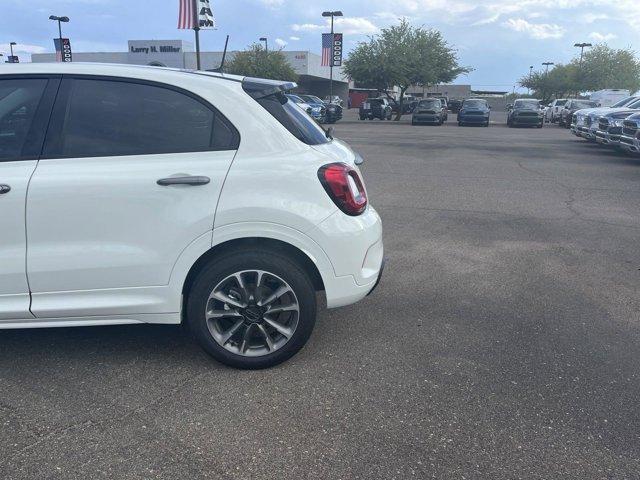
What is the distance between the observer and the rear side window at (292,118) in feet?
11.0

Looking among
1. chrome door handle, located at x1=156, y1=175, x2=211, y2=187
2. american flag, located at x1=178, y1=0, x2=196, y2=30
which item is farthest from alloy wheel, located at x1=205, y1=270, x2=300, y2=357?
american flag, located at x1=178, y1=0, x2=196, y2=30

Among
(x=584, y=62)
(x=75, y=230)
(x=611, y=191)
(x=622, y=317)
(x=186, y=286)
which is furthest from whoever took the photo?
(x=584, y=62)

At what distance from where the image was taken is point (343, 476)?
2502 mm

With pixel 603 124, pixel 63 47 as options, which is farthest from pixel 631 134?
pixel 63 47

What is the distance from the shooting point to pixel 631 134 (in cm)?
1307

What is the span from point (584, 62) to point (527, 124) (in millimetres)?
30915

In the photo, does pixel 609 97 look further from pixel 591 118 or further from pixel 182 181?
pixel 182 181

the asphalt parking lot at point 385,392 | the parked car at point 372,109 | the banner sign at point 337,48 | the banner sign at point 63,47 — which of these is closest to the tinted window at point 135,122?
the asphalt parking lot at point 385,392

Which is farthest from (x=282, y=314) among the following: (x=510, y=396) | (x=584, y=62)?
(x=584, y=62)

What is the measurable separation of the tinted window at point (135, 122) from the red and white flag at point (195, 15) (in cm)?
1342

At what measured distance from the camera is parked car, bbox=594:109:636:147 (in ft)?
47.4

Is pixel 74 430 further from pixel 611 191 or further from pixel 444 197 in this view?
pixel 611 191

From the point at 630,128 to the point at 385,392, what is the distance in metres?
12.8

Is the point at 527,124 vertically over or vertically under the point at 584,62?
under
